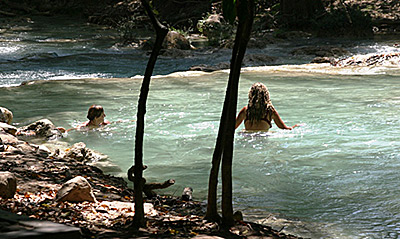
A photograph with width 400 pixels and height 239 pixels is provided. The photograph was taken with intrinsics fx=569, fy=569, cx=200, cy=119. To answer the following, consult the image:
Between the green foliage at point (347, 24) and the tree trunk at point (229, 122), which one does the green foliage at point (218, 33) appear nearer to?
the green foliage at point (347, 24)

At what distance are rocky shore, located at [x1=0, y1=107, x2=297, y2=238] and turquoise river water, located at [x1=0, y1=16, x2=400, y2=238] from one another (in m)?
0.70

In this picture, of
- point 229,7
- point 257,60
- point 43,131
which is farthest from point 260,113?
point 257,60

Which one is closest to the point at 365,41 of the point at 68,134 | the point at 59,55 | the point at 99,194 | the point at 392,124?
the point at 59,55

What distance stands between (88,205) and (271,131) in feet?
17.1

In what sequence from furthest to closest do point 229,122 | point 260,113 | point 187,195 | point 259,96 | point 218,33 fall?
point 218,33 < point 260,113 < point 259,96 < point 187,195 < point 229,122

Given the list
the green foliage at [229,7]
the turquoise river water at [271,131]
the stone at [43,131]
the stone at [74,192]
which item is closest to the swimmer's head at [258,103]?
the turquoise river water at [271,131]

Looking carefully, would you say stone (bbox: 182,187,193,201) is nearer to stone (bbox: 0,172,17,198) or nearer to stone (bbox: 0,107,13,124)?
stone (bbox: 0,172,17,198)

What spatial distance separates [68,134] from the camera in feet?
33.2

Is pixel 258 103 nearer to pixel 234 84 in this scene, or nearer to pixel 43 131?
pixel 43 131

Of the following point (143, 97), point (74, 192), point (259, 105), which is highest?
point (143, 97)

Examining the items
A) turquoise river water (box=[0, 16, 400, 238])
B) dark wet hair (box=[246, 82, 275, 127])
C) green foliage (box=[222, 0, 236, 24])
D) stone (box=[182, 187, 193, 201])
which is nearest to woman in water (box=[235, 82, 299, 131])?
dark wet hair (box=[246, 82, 275, 127])

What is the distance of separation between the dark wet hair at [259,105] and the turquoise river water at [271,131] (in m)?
0.31

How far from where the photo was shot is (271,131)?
9.82 meters

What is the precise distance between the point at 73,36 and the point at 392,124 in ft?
72.1
